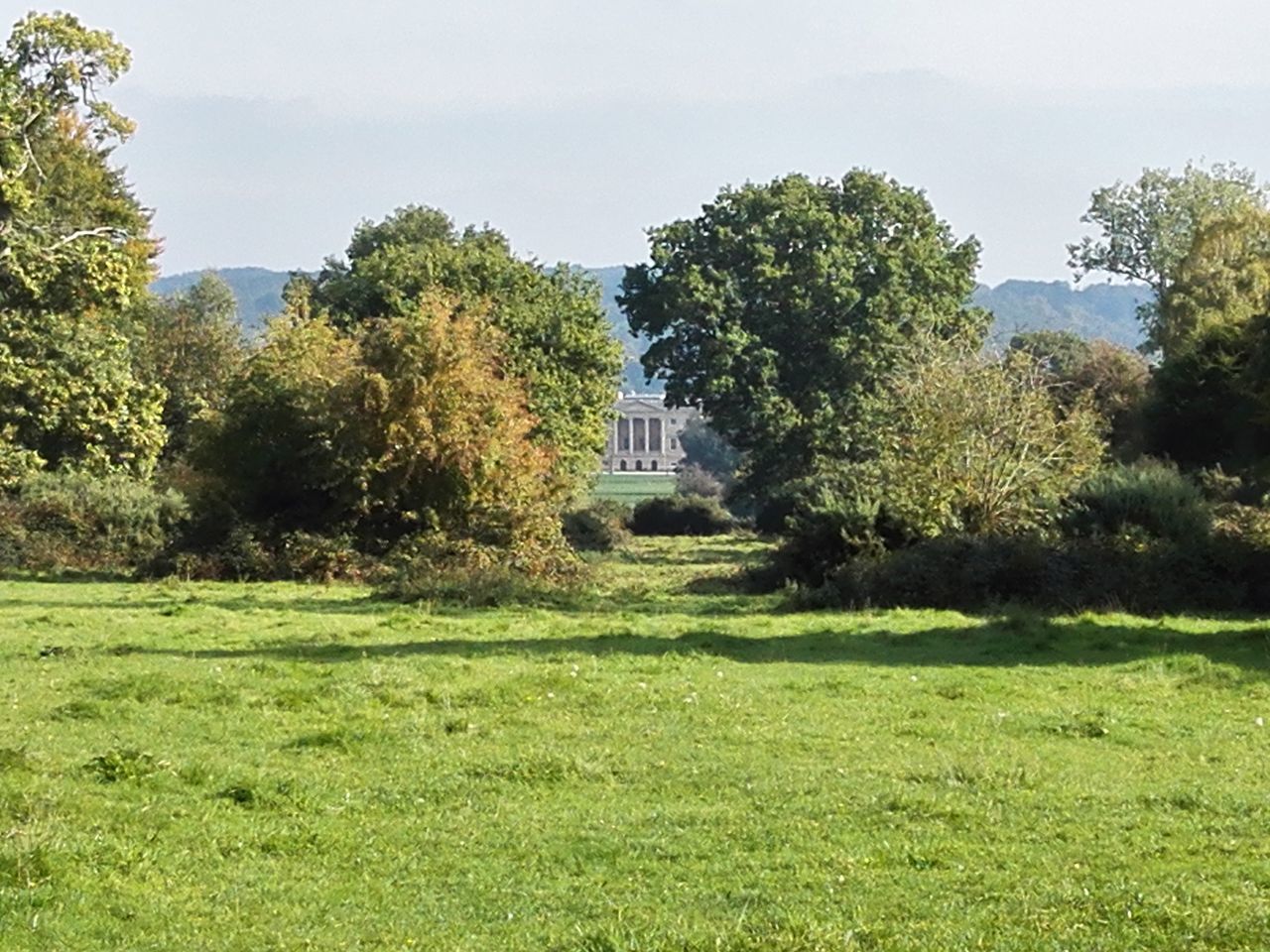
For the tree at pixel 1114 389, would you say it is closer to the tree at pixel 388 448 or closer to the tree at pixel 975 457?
the tree at pixel 975 457

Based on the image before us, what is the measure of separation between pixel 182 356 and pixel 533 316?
65.0ft

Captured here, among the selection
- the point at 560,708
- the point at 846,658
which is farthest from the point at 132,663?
the point at 846,658

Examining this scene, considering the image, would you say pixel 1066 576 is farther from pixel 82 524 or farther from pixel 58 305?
pixel 58 305

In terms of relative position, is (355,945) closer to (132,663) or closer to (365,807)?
(365,807)

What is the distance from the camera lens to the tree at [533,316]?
57719 mm

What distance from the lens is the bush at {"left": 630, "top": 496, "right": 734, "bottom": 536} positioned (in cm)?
7888

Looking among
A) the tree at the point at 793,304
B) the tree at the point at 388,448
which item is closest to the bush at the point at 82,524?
the tree at the point at 388,448

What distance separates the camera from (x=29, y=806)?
42.2ft

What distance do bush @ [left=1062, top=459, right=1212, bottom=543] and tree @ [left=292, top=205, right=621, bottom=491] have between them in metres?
21.6

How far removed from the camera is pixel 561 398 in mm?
59625

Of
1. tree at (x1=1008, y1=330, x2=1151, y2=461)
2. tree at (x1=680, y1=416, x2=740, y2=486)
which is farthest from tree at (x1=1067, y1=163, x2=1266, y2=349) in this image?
tree at (x1=680, y1=416, x2=740, y2=486)

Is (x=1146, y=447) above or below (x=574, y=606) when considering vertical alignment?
above

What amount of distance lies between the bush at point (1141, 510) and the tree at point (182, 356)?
36.3 meters

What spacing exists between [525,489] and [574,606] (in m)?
8.66
